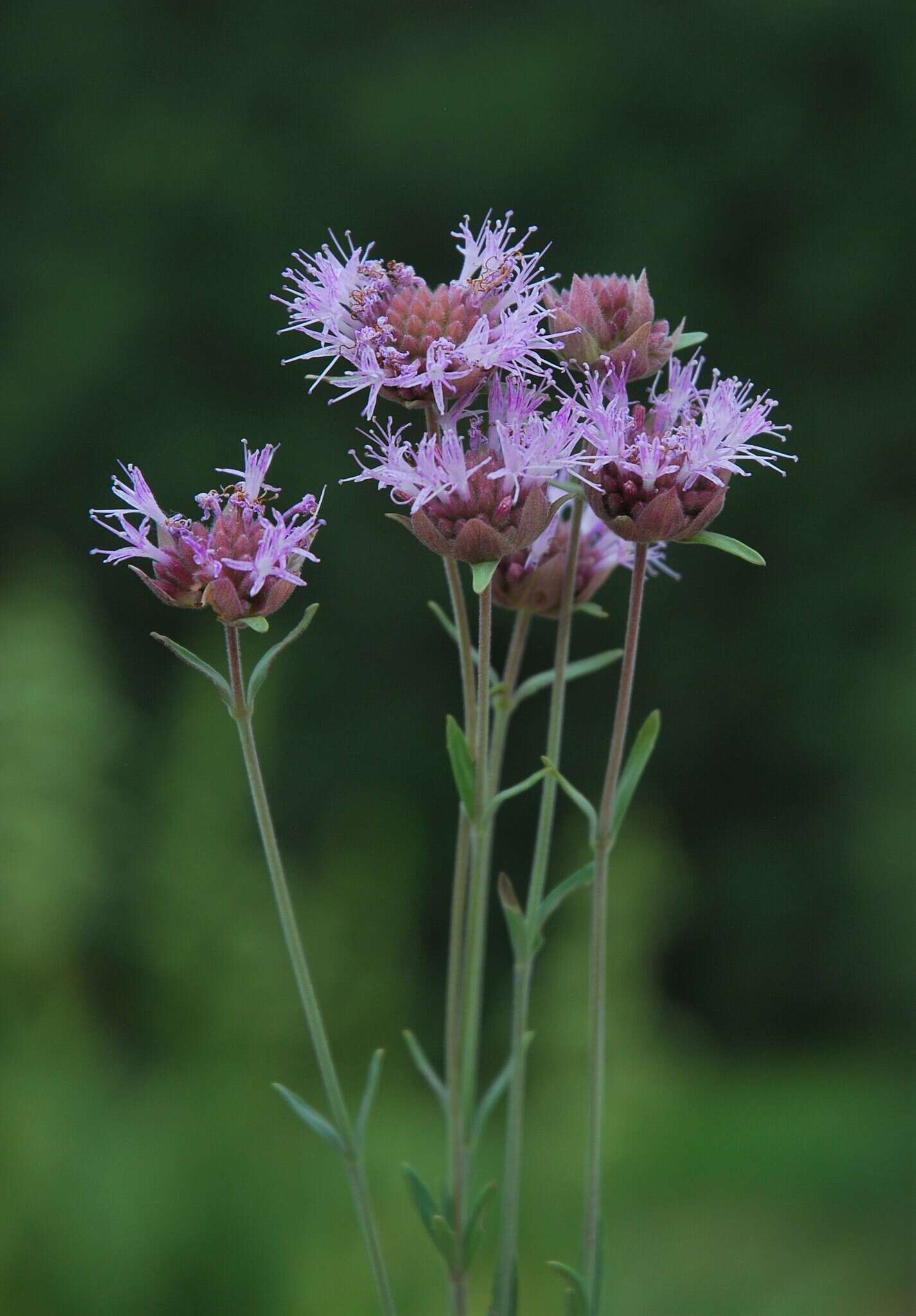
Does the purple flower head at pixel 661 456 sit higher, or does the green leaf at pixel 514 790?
the purple flower head at pixel 661 456

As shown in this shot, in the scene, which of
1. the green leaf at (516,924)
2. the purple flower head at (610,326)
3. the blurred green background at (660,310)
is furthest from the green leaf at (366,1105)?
the blurred green background at (660,310)

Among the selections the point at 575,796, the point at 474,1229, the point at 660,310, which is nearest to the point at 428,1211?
the point at 474,1229

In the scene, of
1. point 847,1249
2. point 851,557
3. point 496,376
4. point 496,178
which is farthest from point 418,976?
point 496,376

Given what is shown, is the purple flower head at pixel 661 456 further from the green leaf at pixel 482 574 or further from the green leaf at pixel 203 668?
the green leaf at pixel 203 668

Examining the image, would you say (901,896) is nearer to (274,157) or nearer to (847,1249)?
(847,1249)

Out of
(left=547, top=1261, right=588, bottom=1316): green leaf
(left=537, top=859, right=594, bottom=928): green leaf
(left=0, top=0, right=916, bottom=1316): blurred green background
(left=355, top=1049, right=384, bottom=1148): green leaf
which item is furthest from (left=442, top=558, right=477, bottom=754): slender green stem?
(left=0, top=0, right=916, bottom=1316): blurred green background

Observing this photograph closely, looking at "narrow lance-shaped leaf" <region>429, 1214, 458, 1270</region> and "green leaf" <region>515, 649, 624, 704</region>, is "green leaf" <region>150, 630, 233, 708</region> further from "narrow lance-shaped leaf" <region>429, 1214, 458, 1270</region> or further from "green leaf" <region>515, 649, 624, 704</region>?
"narrow lance-shaped leaf" <region>429, 1214, 458, 1270</region>
